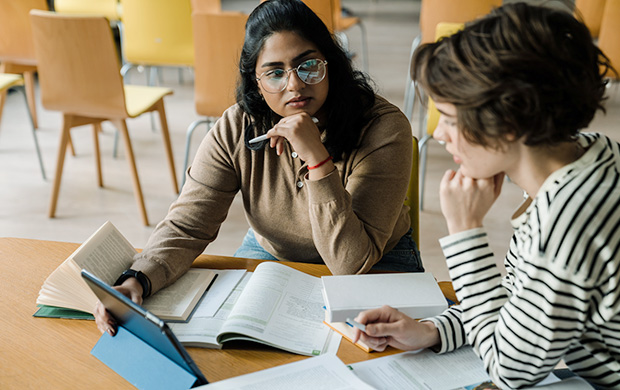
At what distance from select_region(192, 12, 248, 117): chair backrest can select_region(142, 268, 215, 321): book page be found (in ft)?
4.84

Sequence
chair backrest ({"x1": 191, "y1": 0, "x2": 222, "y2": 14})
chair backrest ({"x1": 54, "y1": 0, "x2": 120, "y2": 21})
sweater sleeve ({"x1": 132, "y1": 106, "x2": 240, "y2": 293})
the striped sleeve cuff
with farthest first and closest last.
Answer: chair backrest ({"x1": 54, "y1": 0, "x2": 120, "y2": 21}) → chair backrest ({"x1": 191, "y1": 0, "x2": 222, "y2": 14}) → sweater sleeve ({"x1": 132, "y1": 106, "x2": 240, "y2": 293}) → the striped sleeve cuff

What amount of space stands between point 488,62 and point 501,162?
0.17 meters

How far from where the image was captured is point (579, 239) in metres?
0.85

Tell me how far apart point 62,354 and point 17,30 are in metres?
2.90

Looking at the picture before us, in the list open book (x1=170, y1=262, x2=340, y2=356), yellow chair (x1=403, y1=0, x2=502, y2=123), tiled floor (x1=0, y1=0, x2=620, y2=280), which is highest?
yellow chair (x1=403, y1=0, x2=502, y2=123)

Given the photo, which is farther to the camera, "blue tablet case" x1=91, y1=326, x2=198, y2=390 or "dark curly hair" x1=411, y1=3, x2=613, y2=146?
"blue tablet case" x1=91, y1=326, x2=198, y2=390

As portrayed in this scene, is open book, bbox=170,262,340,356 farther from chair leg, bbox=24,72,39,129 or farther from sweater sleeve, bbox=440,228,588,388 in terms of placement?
chair leg, bbox=24,72,39,129

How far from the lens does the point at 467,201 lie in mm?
1002

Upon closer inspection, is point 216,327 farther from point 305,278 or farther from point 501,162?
point 501,162

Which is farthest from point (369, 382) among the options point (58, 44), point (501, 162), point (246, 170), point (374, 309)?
point (58, 44)

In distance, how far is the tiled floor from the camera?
112 inches

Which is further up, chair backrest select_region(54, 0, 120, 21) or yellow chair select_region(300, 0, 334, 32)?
yellow chair select_region(300, 0, 334, 32)

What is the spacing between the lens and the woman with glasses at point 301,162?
4.36 feet

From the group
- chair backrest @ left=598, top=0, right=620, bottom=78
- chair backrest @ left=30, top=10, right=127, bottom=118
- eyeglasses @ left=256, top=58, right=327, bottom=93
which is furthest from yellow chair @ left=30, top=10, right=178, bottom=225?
chair backrest @ left=598, top=0, right=620, bottom=78
